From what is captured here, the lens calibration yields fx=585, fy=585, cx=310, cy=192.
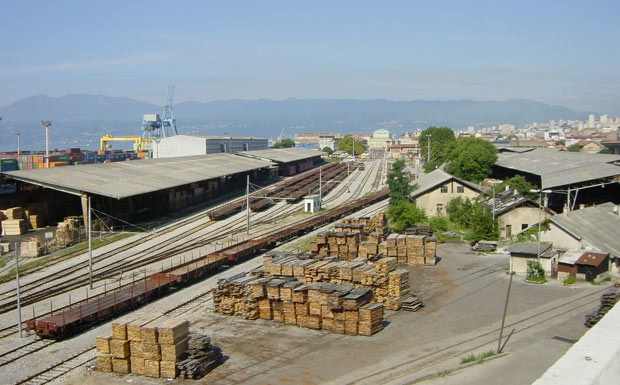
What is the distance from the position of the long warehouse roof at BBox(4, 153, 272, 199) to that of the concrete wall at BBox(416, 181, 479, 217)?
20.7 meters

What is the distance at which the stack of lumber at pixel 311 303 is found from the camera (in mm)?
21719

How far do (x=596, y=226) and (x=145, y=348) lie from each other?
98.2ft

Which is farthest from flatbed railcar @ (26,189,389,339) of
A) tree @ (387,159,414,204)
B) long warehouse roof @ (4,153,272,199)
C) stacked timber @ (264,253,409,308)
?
tree @ (387,159,414,204)

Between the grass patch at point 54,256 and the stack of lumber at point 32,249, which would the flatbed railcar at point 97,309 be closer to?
the grass patch at point 54,256

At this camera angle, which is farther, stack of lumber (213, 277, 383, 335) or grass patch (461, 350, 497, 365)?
stack of lumber (213, 277, 383, 335)

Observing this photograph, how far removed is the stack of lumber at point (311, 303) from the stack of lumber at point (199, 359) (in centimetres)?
430

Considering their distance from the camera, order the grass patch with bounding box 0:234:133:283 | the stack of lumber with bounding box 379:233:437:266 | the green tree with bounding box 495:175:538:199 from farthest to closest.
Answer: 1. the green tree with bounding box 495:175:538:199
2. the stack of lumber with bounding box 379:233:437:266
3. the grass patch with bounding box 0:234:133:283

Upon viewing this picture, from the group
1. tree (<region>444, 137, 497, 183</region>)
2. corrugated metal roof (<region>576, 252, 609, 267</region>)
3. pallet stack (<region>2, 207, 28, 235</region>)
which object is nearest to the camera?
corrugated metal roof (<region>576, 252, 609, 267</region>)

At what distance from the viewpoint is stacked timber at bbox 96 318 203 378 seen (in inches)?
703

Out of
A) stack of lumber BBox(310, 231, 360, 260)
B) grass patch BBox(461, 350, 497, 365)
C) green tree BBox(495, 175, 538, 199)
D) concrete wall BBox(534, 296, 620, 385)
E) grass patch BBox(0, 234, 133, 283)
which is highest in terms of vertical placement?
concrete wall BBox(534, 296, 620, 385)

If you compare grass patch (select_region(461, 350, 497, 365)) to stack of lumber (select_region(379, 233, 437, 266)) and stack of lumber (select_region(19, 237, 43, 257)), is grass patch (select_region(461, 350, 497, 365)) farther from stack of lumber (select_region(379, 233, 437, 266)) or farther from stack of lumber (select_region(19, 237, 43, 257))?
stack of lumber (select_region(19, 237, 43, 257))

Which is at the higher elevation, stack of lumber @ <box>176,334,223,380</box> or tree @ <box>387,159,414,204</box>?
tree @ <box>387,159,414,204</box>

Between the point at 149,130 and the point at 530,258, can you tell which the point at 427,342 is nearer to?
the point at 530,258

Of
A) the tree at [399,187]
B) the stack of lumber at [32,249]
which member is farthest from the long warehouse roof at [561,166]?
the stack of lumber at [32,249]
